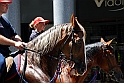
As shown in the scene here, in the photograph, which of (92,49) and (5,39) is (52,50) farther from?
(92,49)

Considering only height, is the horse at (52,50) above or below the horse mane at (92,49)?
above

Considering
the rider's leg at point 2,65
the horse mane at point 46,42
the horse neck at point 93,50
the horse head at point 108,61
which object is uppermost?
the horse mane at point 46,42

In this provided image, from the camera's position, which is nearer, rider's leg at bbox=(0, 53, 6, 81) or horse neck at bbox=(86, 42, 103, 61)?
rider's leg at bbox=(0, 53, 6, 81)

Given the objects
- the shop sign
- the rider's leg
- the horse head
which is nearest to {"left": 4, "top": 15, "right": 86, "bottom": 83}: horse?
the rider's leg

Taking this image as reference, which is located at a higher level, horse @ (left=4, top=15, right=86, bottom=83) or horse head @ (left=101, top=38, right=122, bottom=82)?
horse @ (left=4, top=15, right=86, bottom=83)

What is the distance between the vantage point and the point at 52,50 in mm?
4980

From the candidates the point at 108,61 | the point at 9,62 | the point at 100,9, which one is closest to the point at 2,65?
the point at 9,62

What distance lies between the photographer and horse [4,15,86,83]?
493cm

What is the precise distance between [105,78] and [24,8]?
5.27 meters

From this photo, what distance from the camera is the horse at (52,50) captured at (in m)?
4.93

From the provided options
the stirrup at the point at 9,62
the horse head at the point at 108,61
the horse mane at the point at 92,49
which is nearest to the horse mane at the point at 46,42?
the stirrup at the point at 9,62

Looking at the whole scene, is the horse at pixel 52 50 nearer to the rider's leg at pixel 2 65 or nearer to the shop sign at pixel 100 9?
the rider's leg at pixel 2 65

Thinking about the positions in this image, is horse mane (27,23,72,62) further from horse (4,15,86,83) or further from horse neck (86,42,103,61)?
horse neck (86,42,103,61)

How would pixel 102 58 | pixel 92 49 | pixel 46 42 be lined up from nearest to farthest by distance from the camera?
pixel 46 42 < pixel 92 49 < pixel 102 58
